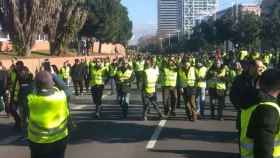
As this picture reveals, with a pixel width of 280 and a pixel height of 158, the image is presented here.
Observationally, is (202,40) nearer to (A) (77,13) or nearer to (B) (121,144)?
(A) (77,13)

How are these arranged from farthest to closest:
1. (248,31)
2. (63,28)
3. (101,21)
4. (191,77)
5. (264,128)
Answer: (101,21), (248,31), (63,28), (191,77), (264,128)

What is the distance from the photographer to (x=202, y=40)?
94375 millimetres

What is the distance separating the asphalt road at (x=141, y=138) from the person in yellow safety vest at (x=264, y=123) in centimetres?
676

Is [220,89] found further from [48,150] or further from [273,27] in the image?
[273,27]

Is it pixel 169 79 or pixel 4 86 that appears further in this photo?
pixel 169 79

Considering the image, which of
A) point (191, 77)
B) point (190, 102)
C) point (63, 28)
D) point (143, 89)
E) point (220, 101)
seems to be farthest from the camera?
point (63, 28)

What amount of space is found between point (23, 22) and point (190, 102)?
3448cm

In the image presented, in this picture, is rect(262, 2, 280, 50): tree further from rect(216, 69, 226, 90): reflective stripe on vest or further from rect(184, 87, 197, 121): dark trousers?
rect(184, 87, 197, 121): dark trousers

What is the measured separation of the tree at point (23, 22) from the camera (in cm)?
4988

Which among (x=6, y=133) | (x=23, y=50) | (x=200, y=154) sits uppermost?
(x=23, y=50)

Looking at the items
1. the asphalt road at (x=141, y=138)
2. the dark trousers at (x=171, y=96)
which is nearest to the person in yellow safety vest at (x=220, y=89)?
the asphalt road at (x=141, y=138)

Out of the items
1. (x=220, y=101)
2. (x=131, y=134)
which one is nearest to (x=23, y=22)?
(x=220, y=101)

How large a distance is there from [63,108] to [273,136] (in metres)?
3.46

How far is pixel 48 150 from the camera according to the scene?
7.18 metres
